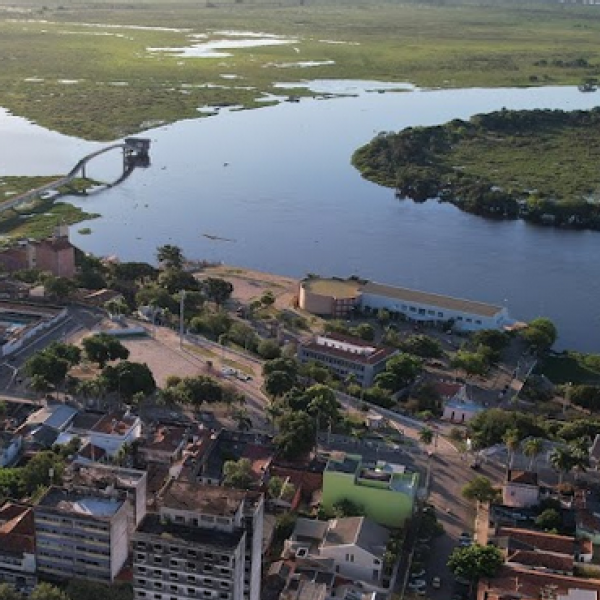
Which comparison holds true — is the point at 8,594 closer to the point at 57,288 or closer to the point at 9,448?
the point at 9,448

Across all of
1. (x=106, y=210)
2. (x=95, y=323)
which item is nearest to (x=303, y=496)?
(x=95, y=323)

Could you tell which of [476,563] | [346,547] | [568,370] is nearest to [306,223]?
[568,370]

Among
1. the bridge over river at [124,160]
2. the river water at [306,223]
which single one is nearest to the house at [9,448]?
the river water at [306,223]

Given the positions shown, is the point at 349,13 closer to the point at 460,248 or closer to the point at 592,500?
the point at 460,248

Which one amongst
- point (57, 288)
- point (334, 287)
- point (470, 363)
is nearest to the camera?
point (470, 363)

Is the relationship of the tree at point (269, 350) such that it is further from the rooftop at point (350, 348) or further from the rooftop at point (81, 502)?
the rooftop at point (81, 502)
